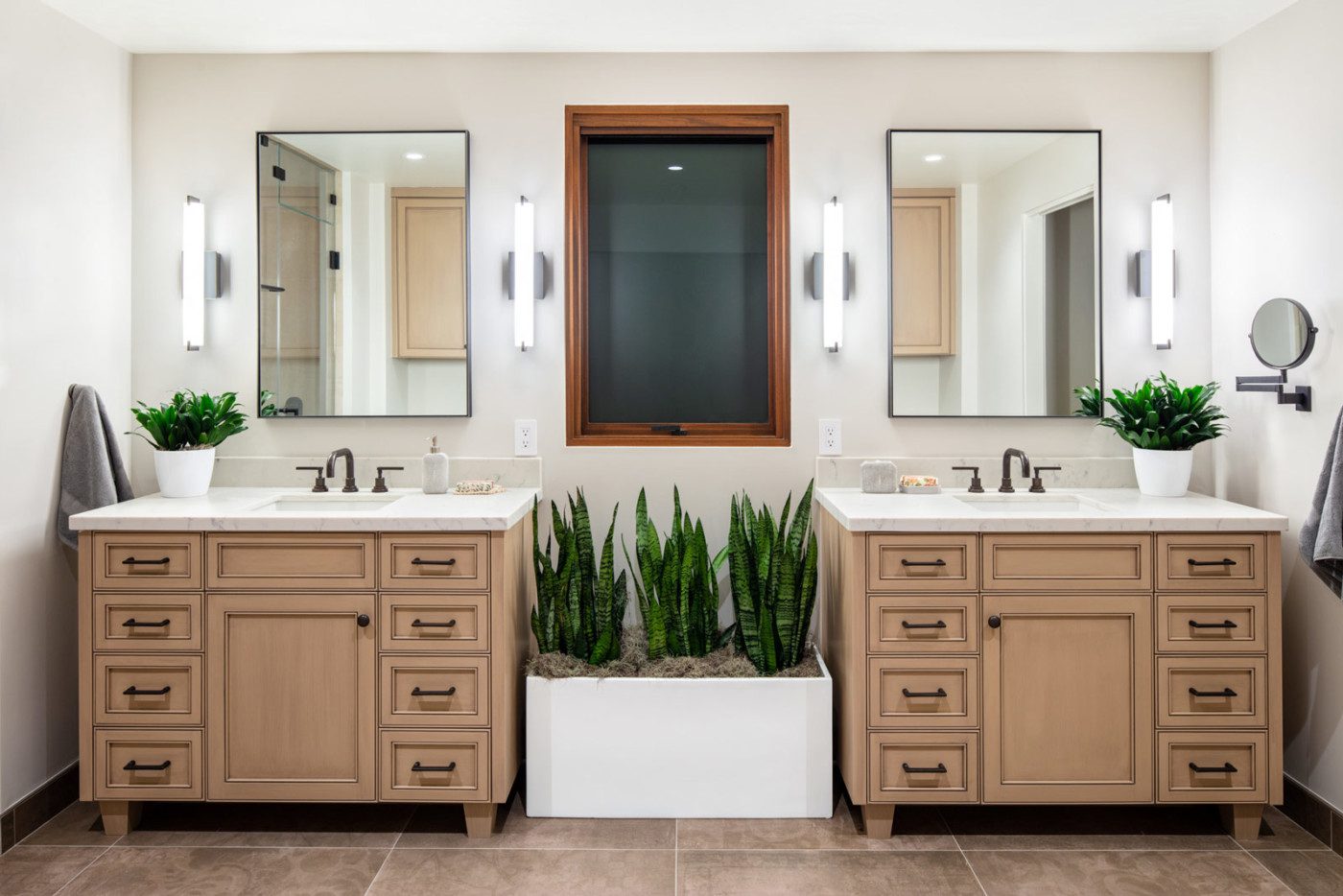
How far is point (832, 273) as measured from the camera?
2.82 metres

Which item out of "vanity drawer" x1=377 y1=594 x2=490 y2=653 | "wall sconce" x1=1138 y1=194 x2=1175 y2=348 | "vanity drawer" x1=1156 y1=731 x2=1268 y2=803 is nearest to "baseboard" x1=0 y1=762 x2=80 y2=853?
"vanity drawer" x1=377 y1=594 x2=490 y2=653

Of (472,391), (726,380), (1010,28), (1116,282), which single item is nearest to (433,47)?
(472,391)

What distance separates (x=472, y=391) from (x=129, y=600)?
109 centimetres

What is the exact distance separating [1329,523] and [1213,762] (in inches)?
25.3

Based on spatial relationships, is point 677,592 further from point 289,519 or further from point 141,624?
point 141,624

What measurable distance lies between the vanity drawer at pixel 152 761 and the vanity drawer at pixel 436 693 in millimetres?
504

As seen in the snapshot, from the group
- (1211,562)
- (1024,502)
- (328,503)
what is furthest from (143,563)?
(1211,562)

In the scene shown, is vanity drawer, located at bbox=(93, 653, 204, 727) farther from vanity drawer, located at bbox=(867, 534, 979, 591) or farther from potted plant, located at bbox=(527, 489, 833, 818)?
vanity drawer, located at bbox=(867, 534, 979, 591)

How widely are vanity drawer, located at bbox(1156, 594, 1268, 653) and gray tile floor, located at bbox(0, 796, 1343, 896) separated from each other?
0.51 meters

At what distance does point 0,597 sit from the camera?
90.7 inches

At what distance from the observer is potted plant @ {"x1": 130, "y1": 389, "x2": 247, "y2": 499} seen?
259 cm

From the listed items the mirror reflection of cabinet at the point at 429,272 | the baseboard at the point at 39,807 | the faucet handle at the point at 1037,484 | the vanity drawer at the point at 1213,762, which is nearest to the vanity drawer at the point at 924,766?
the vanity drawer at the point at 1213,762

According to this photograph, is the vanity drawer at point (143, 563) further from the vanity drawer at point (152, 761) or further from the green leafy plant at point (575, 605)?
the green leafy plant at point (575, 605)

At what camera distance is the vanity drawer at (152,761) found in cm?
230
